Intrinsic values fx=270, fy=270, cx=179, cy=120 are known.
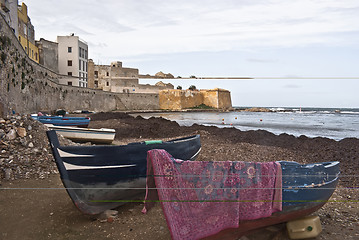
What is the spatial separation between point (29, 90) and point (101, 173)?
53.8 feet

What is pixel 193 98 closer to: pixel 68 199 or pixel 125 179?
pixel 68 199

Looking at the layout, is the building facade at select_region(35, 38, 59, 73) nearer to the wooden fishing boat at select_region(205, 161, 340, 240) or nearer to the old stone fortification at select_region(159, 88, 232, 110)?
the old stone fortification at select_region(159, 88, 232, 110)

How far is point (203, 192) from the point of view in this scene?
354 cm

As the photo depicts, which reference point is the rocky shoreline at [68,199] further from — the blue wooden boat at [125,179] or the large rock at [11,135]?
the blue wooden boat at [125,179]

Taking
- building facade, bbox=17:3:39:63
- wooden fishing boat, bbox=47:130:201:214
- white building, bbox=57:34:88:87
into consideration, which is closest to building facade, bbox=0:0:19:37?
building facade, bbox=17:3:39:63

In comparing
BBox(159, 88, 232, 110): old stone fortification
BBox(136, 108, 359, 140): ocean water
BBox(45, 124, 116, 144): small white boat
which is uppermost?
BBox(159, 88, 232, 110): old stone fortification

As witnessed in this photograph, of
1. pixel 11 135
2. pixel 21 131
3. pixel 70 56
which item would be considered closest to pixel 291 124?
pixel 21 131

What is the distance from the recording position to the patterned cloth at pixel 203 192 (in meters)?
3.53

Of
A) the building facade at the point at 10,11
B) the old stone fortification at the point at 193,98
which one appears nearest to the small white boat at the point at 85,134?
the building facade at the point at 10,11

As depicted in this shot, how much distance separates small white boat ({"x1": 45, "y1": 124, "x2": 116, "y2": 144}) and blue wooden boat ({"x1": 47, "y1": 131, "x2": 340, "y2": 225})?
6498 mm

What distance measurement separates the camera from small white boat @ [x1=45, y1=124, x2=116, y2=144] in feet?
35.2

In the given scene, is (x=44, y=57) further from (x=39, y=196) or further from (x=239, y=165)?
(x=239, y=165)

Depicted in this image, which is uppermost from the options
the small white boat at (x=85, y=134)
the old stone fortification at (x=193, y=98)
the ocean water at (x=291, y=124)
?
the old stone fortification at (x=193, y=98)

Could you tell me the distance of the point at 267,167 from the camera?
3.63 m
